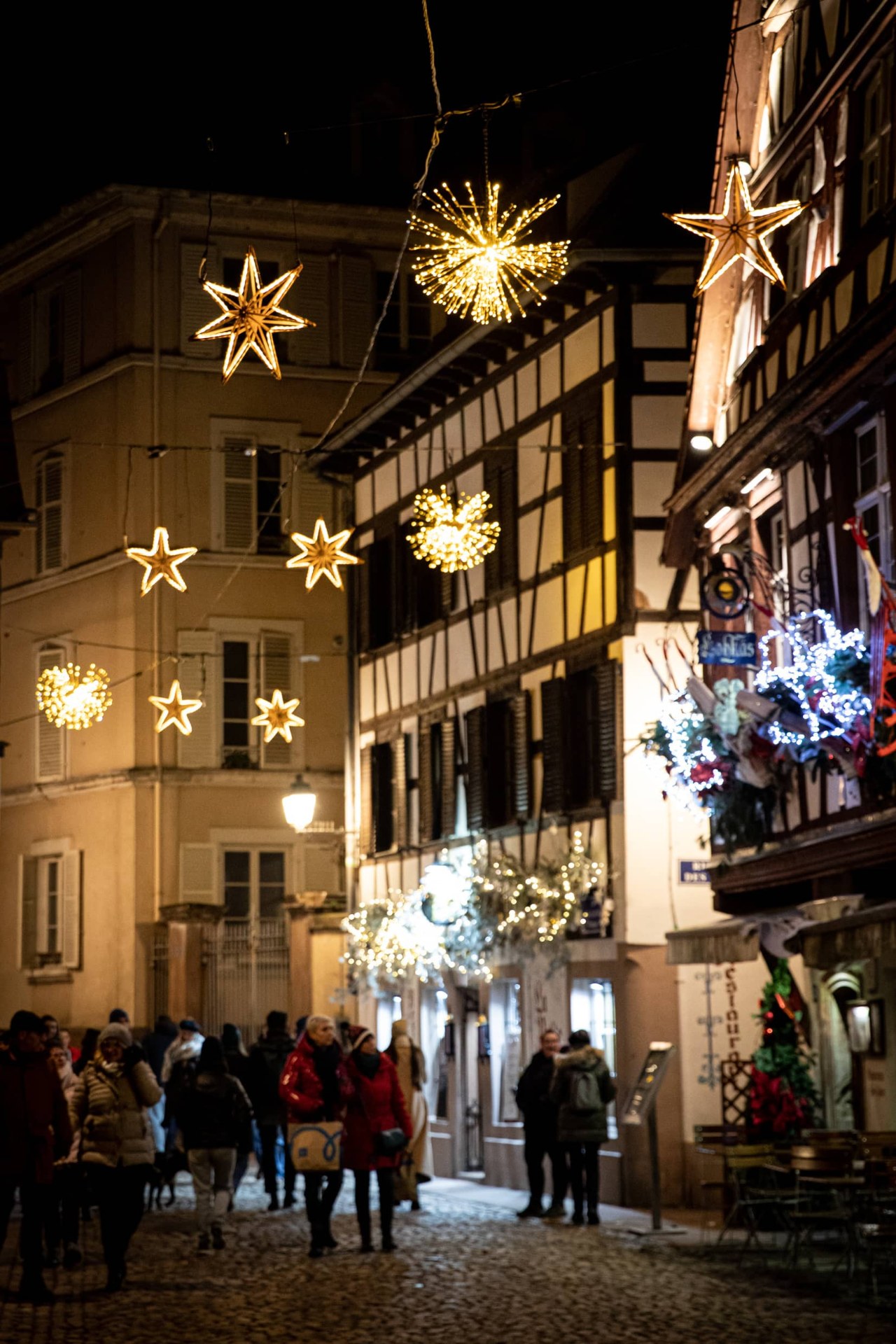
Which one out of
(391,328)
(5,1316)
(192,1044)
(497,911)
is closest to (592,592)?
(497,911)

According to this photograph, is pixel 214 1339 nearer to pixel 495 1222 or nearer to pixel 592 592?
pixel 495 1222

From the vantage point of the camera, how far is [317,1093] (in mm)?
17188

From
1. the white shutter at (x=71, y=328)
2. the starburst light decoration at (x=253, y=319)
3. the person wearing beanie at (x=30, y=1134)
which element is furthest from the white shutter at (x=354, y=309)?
the starburst light decoration at (x=253, y=319)

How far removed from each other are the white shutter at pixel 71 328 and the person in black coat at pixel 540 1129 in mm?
19840

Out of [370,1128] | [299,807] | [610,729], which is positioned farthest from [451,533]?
[299,807]

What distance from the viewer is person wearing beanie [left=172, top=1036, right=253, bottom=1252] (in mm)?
17469

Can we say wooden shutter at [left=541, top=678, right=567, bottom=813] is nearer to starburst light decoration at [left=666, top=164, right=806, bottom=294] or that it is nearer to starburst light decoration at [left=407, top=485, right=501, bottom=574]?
starburst light decoration at [left=407, top=485, right=501, bottom=574]

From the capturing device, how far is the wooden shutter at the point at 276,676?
36.4 m

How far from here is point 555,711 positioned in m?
24.1

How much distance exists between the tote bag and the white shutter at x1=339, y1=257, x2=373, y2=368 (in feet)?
70.8

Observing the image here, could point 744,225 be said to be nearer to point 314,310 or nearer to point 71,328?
point 314,310

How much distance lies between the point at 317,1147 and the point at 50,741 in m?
21.5

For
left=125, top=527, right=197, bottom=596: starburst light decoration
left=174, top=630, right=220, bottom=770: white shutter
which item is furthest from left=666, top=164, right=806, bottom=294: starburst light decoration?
left=174, top=630, right=220, bottom=770: white shutter

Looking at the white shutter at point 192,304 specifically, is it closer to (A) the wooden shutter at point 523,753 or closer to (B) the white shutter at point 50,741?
(B) the white shutter at point 50,741
